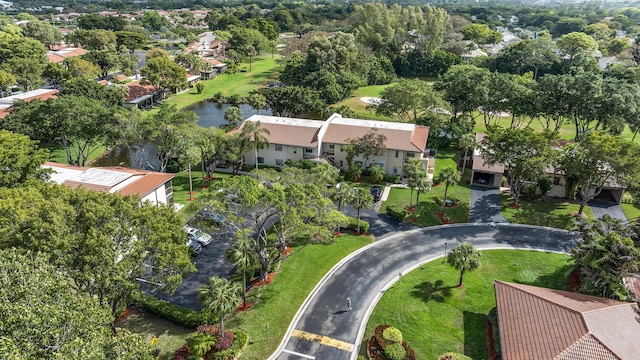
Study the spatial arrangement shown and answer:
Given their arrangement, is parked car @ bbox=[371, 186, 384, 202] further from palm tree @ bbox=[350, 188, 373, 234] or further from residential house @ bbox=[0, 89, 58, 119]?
residential house @ bbox=[0, 89, 58, 119]

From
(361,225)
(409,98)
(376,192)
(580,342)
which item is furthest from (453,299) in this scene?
(409,98)

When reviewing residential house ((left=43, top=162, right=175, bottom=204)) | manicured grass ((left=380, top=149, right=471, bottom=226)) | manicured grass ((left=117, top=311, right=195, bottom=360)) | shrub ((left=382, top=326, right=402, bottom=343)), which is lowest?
manicured grass ((left=117, top=311, right=195, bottom=360))

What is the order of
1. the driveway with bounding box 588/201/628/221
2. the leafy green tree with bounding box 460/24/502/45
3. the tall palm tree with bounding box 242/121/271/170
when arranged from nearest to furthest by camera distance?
the driveway with bounding box 588/201/628/221 < the tall palm tree with bounding box 242/121/271/170 < the leafy green tree with bounding box 460/24/502/45

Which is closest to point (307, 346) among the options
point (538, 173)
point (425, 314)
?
point (425, 314)

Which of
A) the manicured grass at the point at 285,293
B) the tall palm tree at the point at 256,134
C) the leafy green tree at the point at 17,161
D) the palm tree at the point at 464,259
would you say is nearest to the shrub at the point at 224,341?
the manicured grass at the point at 285,293

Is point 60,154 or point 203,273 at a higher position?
point 60,154

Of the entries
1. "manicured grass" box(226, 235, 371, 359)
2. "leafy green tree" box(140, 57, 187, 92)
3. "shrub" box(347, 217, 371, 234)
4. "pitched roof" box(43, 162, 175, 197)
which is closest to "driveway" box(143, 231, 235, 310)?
"manicured grass" box(226, 235, 371, 359)

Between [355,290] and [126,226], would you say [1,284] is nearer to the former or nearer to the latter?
[126,226]

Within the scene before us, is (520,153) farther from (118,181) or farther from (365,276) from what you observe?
(118,181)
